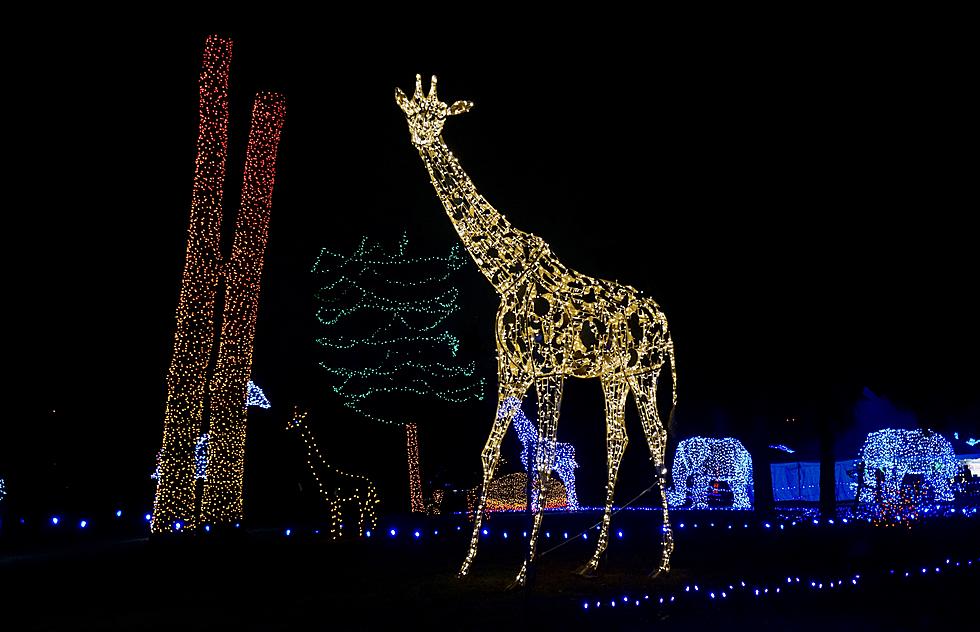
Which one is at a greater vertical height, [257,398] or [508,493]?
[257,398]

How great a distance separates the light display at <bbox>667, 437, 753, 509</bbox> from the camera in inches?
824

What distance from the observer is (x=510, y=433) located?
24094 mm

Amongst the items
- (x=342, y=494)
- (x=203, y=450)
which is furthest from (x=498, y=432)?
(x=203, y=450)

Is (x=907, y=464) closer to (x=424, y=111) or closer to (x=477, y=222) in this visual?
(x=477, y=222)

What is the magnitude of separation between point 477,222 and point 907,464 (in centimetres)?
1517

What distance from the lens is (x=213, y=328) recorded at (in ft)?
39.8

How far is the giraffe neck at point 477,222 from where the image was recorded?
805 cm

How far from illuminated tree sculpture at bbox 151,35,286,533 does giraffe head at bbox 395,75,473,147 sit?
5158 mm

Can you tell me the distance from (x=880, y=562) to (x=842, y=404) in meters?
13.9

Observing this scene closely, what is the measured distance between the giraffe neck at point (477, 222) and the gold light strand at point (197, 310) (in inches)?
207

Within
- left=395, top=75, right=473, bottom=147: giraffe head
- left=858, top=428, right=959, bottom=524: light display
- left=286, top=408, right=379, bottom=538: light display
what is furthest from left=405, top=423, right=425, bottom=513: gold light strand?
left=395, top=75, right=473, bottom=147: giraffe head

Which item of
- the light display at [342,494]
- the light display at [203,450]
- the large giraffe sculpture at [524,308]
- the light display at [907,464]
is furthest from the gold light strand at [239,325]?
the light display at [907,464]

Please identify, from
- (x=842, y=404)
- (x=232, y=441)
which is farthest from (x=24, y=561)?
(x=842, y=404)

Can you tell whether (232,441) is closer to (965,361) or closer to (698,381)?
(698,381)
